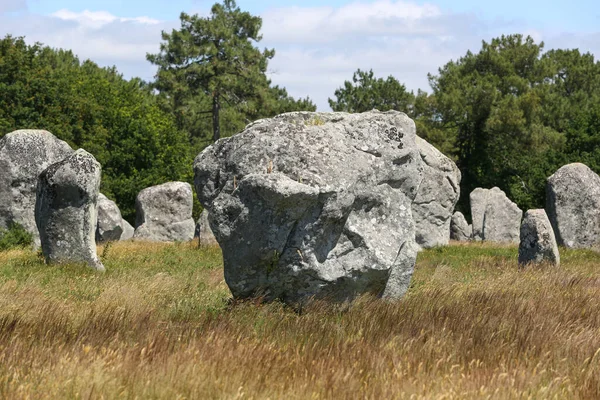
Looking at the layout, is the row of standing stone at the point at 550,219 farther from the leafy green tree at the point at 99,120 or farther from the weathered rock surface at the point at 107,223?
the leafy green tree at the point at 99,120

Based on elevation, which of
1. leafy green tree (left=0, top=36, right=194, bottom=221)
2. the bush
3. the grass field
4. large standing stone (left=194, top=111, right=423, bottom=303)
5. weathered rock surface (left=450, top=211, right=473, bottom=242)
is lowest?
weathered rock surface (left=450, top=211, right=473, bottom=242)

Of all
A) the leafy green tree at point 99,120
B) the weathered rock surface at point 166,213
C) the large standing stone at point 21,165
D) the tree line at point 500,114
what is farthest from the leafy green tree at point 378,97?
the large standing stone at point 21,165

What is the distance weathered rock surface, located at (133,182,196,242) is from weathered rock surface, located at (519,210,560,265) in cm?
1663

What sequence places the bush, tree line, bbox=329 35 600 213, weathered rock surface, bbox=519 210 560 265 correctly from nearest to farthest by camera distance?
weathered rock surface, bbox=519 210 560 265 < the bush < tree line, bbox=329 35 600 213

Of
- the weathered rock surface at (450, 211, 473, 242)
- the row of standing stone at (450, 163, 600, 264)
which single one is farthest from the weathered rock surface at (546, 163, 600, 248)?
the weathered rock surface at (450, 211, 473, 242)

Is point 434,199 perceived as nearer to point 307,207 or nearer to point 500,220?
point 500,220

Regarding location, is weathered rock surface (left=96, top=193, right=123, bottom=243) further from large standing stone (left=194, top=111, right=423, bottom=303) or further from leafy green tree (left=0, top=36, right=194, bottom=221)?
large standing stone (left=194, top=111, right=423, bottom=303)

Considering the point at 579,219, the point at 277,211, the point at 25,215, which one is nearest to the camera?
the point at 277,211

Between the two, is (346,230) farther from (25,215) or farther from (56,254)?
(25,215)

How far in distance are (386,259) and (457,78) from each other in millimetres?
48975

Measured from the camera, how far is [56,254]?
696 inches

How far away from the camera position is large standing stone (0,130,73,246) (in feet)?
74.9

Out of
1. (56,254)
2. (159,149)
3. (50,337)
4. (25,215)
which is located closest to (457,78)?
(159,149)

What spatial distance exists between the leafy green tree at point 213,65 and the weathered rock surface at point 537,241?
109ft
